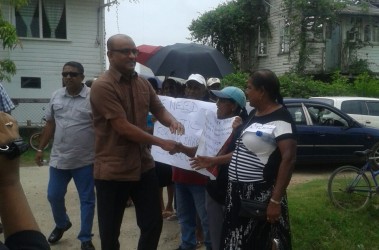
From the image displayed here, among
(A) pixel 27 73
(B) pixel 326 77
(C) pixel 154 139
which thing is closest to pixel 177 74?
(C) pixel 154 139

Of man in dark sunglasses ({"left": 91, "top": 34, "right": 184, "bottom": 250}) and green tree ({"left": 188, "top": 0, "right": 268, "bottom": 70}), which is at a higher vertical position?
green tree ({"left": 188, "top": 0, "right": 268, "bottom": 70})

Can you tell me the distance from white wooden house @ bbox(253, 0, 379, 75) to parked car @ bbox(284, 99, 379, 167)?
14.0 meters

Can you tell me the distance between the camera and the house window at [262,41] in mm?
28734

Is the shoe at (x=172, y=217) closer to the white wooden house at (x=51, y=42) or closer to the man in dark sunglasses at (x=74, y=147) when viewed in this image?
the man in dark sunglasses at (x=74, y=147)

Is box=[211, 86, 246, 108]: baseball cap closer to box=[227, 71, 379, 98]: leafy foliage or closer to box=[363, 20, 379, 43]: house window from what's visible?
box=[227, 71, 379, 98]: leafy foliage

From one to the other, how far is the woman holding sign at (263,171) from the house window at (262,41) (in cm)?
2543

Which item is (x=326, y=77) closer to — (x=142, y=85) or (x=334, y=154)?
(x=334, y=154)

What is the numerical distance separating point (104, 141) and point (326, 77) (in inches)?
894

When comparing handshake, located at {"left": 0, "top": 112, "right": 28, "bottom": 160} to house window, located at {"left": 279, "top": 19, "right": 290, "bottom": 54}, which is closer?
handshake, located at {"left": 0, "top": 112, "right": 28, "bottom": 160}

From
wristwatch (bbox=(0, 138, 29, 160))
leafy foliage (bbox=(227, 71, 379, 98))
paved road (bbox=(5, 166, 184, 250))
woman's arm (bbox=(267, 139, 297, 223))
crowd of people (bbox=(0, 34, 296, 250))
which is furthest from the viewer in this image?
→ leafy foliage (bbox=(227, 71, 379, 98))

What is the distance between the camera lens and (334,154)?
1132 centimetres

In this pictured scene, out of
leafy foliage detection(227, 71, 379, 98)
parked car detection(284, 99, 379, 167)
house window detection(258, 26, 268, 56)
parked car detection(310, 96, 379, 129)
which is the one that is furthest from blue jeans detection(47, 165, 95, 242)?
house window detection(258, 26, 268, 56)

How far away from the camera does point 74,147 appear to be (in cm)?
540

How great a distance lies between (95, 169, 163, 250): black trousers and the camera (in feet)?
13.8
